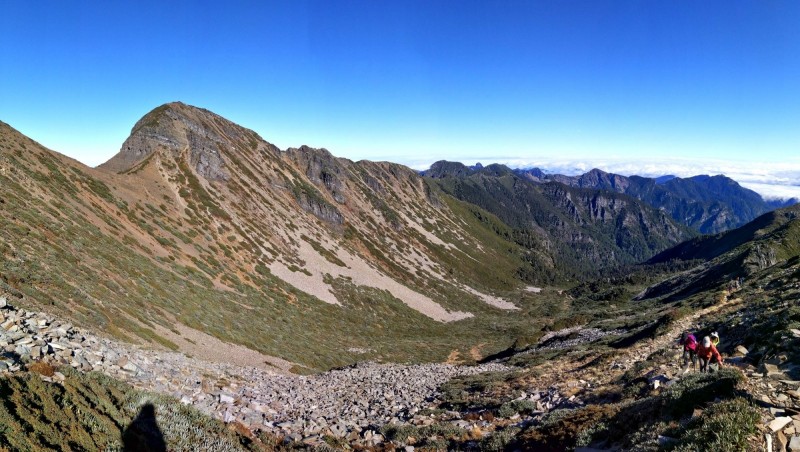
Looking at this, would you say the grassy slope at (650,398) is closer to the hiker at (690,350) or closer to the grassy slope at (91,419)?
the hiker at (690,350)

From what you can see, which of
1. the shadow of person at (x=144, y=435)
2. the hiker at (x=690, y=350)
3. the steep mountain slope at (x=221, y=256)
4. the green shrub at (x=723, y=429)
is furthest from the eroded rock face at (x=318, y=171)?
the green shrub at (x=723, y=429)

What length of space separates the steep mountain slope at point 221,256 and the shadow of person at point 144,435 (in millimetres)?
13077

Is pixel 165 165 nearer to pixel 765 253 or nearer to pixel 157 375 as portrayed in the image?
pixel 157 375

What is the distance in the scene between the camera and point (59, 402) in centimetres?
1137

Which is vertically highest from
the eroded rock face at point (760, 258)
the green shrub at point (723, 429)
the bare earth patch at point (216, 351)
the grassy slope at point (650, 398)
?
the green shrub at point (723, 429)

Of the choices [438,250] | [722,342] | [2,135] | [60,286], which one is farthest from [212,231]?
[438,250]

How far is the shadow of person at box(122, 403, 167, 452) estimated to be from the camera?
448 inches

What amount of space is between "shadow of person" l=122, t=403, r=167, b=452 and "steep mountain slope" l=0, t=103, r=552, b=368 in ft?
42.9

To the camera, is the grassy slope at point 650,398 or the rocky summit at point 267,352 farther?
the rocky summit at point 267,352

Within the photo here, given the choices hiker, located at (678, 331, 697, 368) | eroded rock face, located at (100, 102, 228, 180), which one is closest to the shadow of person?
hiker, located at (678, 331, 697, 368)

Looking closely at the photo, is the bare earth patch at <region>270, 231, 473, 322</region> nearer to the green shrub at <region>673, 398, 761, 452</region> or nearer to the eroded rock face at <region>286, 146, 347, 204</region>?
the eroded rock face at <region>286, 146, 347, 204</region>

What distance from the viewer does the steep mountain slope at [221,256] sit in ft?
105

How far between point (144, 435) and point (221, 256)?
62.3 metres

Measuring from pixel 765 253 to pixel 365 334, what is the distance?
106554mm
